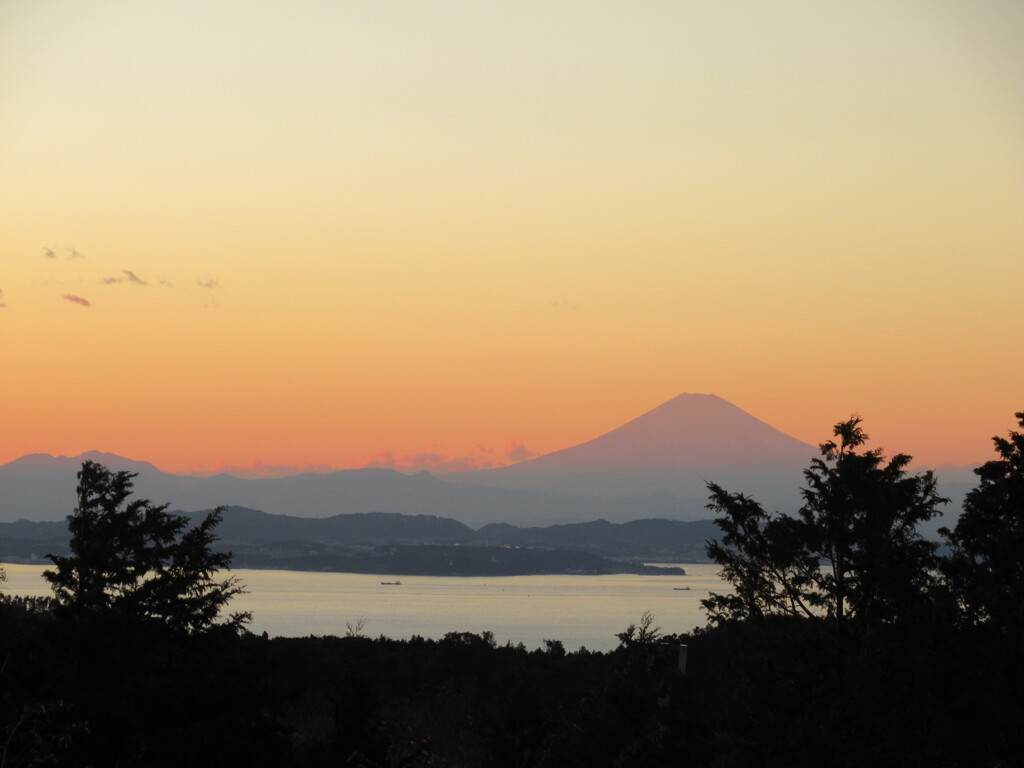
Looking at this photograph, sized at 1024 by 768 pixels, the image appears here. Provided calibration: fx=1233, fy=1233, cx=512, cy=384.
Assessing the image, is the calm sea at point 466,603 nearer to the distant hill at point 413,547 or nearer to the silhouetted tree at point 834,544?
the distant hill at point 413,547

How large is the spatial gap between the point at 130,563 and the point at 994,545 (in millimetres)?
10538

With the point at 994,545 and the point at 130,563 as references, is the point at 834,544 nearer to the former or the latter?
the point at 994,545

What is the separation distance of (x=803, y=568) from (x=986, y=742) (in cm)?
574

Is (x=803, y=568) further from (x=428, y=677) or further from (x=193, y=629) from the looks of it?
(x=428, y=677)

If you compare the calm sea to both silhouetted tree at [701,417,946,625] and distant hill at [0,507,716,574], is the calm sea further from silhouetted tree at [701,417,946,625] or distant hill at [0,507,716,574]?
silhouetted tree at [701,417,946,625]

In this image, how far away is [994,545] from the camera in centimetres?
1344

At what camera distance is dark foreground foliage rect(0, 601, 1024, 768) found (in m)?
11.4

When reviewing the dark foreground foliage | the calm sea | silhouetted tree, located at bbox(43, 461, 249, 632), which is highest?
silhouetted tree, located at bbox(43, 461, 249, 632)

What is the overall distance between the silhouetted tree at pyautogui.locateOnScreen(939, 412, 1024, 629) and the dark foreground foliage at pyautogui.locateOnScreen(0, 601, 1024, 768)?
42 cm

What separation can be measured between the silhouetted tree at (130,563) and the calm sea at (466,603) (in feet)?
137

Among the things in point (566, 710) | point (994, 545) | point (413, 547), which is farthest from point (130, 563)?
point (413, 547)

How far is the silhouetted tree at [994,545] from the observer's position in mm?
11914

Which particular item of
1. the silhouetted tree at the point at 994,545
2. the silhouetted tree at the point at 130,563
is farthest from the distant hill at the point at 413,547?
the silhouetted tree at the point at 994,545

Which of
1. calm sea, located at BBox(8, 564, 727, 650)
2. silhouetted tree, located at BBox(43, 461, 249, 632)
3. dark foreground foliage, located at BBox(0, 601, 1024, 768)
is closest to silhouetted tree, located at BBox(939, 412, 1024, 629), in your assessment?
dark foreground foliage, located at BBox(0, 601, 1024, 768)
